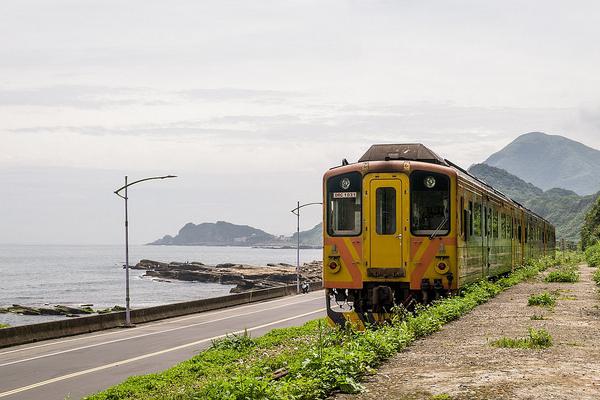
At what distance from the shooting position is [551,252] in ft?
224

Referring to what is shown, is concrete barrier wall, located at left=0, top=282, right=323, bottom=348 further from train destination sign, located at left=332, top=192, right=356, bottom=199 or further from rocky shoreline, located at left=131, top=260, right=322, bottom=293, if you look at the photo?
rocky shoreline, located at left=131, top=260, right=322, bottom=293

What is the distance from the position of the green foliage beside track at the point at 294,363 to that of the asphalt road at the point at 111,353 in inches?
57.5

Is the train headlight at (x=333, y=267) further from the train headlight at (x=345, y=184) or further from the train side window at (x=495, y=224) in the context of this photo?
the train side window at (x=495, y=224)

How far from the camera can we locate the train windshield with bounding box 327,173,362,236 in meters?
18.0

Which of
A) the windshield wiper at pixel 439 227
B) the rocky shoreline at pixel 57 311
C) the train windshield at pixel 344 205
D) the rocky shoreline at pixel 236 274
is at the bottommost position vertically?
the rocky shoreline at pixel 57 311

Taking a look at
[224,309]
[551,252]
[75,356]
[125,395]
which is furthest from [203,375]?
[551,252]

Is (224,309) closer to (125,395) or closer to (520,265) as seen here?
(520,265)

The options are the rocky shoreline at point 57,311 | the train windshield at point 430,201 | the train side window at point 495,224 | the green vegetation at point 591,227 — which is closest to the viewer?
the train windshield at point 430,201

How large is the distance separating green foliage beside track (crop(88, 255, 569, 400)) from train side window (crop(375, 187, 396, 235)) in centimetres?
190

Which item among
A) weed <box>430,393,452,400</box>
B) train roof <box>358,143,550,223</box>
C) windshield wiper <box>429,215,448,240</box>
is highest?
train roof <box>358,143,550,223</box>

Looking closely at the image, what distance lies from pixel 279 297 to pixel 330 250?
32779 mm

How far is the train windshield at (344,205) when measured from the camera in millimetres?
18031

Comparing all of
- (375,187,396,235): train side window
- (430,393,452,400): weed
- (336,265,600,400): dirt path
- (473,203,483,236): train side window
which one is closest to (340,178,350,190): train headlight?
(375,187,396,235): train side window

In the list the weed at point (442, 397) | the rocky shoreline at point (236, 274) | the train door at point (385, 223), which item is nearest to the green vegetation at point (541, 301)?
the train door at point (385, 223)
